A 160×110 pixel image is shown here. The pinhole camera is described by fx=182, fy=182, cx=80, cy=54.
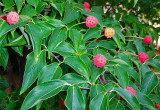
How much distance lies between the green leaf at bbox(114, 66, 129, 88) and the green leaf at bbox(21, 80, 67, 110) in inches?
7.9

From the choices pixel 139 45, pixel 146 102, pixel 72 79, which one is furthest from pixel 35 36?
pixel 139 45

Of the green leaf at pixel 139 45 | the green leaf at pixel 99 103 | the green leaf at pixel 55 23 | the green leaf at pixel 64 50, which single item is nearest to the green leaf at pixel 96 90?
Answer: the green leaf at pixel 99 103

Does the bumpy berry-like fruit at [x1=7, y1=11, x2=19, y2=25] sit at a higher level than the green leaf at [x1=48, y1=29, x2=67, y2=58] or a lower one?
higher

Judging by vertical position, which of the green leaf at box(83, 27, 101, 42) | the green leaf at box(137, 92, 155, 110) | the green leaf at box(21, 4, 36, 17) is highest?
the green leaf at box(21, 4, 36, 17)

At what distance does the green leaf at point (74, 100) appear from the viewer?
1.59 ft

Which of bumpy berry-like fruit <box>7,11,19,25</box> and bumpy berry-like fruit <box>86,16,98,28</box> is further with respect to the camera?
bumpy berry-like fruit <box>86,16,98,28</box>

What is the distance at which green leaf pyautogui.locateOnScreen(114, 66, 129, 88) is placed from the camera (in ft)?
2.00

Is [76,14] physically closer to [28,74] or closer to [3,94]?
[28,74]

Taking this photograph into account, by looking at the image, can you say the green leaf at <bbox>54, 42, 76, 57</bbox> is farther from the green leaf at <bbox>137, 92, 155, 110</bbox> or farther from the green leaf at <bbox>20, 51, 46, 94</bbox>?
the green leaf at <bbox>137, 92, 155, 110</bbox>

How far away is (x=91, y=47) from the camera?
76cm

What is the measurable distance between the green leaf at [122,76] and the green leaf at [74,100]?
18cm

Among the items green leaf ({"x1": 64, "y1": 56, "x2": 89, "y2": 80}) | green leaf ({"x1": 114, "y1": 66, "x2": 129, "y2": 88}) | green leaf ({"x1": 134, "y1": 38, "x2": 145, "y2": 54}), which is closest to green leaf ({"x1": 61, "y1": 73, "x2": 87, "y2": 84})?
green leaf ({"x1": 64, "y1": 56, "x2": 89, "y2": 80})

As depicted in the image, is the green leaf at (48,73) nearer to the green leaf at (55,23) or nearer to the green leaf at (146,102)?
the green leaf at (55,23)

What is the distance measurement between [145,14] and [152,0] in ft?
0.56
